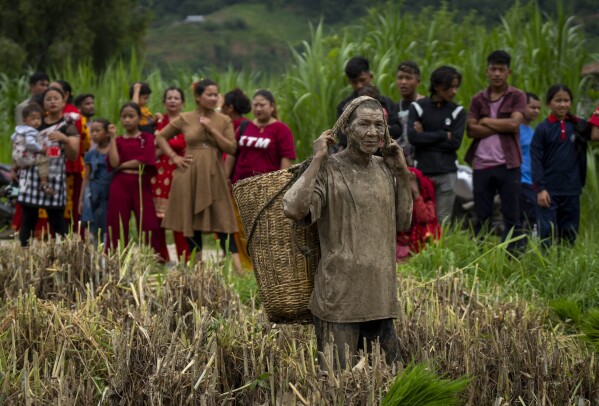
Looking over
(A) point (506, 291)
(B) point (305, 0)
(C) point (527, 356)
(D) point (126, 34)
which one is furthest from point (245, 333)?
(B) point (305, 0)

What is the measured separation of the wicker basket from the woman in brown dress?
12.4 feet

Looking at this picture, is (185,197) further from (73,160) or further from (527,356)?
(527,356)

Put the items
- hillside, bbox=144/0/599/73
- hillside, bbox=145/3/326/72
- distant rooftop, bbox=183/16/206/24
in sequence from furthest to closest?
distant rooftop, bbox=183/16/206/24 < hillside, bbox=145/3/326/72 < hillside, bbox=144/0/599/73

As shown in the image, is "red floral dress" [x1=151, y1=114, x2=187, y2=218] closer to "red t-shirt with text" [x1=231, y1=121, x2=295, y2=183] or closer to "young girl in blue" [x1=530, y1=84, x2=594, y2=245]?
"red t-shirt with text" [x1=231, y1=121, x2=295, y2=183]

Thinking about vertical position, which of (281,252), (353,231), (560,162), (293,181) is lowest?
(560,162)

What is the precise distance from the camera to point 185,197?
31.0ft

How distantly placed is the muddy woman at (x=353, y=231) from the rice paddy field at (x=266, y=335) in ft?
0.72

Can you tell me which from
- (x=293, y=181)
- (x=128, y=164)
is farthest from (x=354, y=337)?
(x=128, y=164)

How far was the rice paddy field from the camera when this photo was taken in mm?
5023

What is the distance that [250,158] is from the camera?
30.6ft

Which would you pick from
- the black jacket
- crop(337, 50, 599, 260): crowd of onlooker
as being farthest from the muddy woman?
the black jacket

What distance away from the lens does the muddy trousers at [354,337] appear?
5.32 m

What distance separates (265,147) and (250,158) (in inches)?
6.9

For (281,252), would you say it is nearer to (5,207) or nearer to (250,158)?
(250,158)
